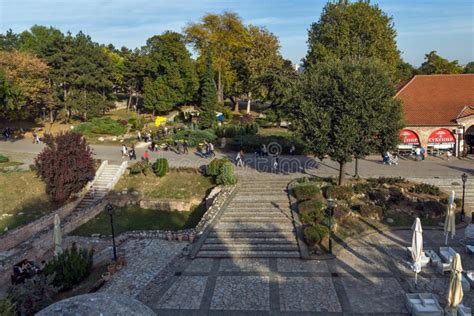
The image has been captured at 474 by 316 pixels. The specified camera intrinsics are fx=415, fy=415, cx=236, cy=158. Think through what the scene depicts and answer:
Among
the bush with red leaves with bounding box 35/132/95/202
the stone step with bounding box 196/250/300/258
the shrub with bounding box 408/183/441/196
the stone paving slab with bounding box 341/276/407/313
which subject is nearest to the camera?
the stone paving slab with bounding box 341/276/407/313

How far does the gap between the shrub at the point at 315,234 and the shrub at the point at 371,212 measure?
373 cm

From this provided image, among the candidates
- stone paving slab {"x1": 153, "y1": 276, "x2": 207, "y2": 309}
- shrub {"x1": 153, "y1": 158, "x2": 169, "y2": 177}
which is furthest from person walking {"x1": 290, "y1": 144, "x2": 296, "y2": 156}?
Result: stone paving slab {"x1": 153, "y1": 276, "x2": 207, "y2": 309}

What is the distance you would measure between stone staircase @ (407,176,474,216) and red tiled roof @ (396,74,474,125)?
8.74m

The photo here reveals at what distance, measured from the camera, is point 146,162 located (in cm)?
3077

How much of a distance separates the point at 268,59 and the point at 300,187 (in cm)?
3482

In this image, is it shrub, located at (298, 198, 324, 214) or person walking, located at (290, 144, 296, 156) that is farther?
person walking, located at (290, 144, 296, 156)

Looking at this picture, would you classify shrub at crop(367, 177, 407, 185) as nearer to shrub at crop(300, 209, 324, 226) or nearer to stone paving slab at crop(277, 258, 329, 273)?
shrub at crop(300, 209, 324, 226)

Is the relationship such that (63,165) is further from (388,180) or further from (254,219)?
(388,180)

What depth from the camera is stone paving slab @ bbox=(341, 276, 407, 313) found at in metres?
13.5

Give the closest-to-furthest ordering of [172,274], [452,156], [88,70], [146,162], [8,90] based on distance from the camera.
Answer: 1. [172,274]
2. [146,162]
3. [452,156]
4. [8,90]
5. [88,70]

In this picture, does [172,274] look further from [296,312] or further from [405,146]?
[405,146]

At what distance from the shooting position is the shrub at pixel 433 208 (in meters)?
21.8

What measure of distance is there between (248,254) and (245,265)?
0.99 metres

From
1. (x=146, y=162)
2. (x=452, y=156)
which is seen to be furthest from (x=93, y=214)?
(x=452, y=156)
